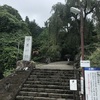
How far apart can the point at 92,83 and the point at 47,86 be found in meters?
3.52

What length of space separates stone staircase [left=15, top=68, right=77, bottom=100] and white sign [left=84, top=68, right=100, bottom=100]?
1.94 metres

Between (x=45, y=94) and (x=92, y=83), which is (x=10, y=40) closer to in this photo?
(x=45, y=94)

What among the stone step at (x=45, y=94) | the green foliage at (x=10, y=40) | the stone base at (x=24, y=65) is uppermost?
the green foliage at (x=10, y=40)

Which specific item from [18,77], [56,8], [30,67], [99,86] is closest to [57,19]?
[56,8]

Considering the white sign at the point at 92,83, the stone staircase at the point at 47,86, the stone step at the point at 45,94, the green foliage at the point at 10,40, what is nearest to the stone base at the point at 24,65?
the stone staircase at the point at 47,86

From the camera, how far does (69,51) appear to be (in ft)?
78.9

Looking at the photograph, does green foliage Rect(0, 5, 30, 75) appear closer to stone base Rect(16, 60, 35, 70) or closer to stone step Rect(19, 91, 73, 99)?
stone base Rect(16, 60, 35, 70)

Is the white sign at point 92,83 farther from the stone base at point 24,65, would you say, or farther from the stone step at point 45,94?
the stone base at point 24,65

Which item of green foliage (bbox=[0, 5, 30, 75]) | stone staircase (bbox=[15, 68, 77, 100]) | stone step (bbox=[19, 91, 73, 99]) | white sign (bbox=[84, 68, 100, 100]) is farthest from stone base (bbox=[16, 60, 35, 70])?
green foliage (bbox=[0, 5, 30, 75])

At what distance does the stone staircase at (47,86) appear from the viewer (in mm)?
9836

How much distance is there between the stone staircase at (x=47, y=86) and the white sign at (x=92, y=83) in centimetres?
194

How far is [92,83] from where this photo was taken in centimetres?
766

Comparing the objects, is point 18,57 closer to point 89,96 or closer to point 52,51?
point 52,51

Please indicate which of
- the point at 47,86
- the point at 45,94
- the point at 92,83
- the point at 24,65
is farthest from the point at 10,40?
the point at 92,83
